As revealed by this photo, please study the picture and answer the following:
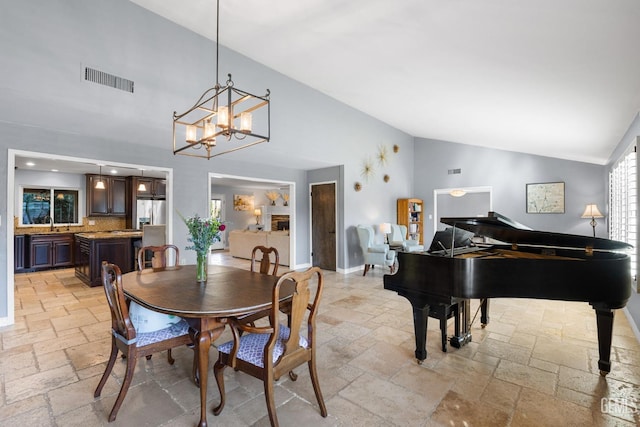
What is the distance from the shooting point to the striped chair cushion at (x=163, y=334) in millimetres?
2111

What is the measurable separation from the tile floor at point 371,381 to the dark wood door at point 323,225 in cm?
315

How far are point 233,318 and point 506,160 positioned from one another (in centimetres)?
754

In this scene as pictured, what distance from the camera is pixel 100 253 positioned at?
223 inches

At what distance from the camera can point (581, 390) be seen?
7.70 feet

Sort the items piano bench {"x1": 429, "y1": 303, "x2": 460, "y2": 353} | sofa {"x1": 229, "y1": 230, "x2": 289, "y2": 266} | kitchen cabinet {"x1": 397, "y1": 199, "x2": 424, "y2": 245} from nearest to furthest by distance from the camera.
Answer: piano bench {"x1": 429, "y1": 303, "x2": 460, "y2": 353}
sofa {"x1": 229, "y1": 230, "x2": 289, "y2": 266}
kitchen cabinet {"x1": 397, "y1": 199, "x2": 424, "y2": 245}

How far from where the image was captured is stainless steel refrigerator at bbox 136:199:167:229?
Result: 7.85 metres

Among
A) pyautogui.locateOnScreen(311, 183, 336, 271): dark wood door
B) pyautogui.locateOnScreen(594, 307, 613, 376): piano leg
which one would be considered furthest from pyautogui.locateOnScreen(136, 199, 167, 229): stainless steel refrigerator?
pyautogui.locateOnScreen(594, 307, 613, 376): piano leg

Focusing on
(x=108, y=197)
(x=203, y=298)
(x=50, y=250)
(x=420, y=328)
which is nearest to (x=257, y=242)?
(x=108, y=197)

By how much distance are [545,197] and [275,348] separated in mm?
7337

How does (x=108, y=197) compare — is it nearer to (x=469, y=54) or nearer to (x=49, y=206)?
(x=49, y=206)

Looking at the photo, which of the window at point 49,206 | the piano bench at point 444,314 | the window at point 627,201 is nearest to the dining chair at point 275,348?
the piano bench at point 444,314

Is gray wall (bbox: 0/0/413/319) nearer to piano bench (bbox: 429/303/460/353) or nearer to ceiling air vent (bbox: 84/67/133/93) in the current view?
ceiling air vent (bbox: 84/67/133/93)

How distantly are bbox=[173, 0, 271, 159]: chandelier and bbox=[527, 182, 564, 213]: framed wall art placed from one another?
20.1 feet

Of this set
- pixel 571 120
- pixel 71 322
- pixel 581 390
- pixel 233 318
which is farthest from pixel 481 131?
pixel 71 322
